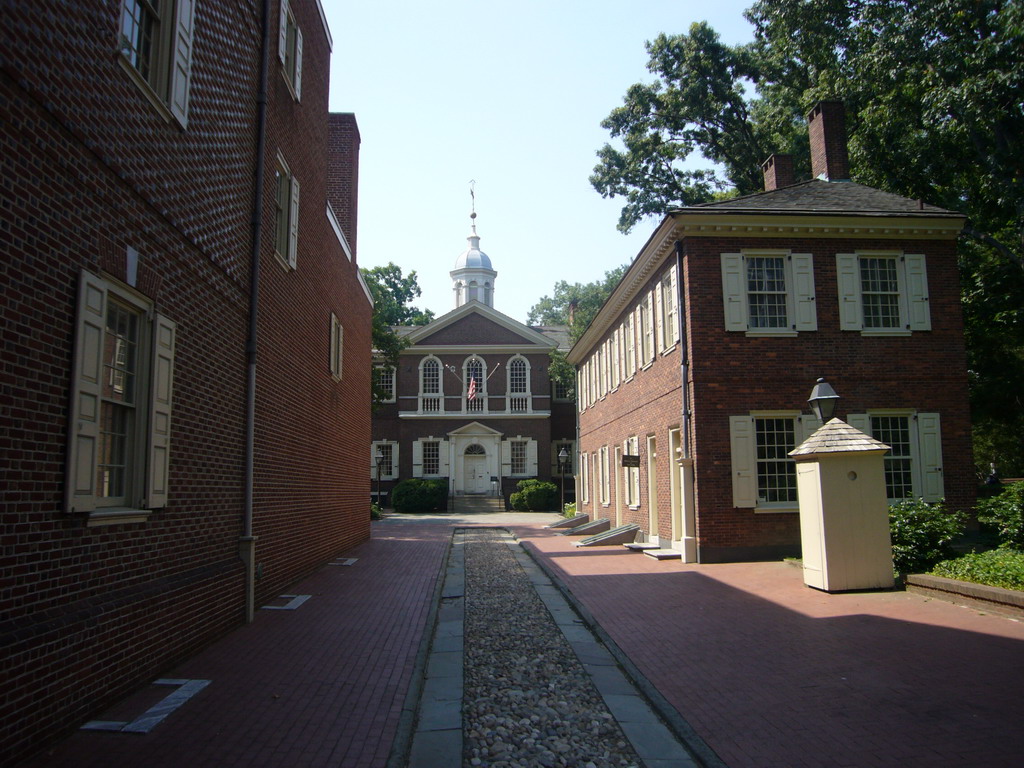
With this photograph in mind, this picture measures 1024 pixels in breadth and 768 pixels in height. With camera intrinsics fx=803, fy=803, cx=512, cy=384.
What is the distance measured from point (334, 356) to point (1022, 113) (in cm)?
1606

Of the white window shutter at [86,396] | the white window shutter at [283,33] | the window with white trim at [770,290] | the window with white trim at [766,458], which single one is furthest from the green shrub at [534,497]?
the white window shutter at [86,396]

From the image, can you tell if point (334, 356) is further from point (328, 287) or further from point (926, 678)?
point (926, 678)

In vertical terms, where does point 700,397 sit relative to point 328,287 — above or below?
below

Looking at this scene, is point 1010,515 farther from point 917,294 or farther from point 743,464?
point 917,294

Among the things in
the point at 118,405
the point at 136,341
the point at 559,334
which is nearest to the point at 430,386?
the point at 559,334

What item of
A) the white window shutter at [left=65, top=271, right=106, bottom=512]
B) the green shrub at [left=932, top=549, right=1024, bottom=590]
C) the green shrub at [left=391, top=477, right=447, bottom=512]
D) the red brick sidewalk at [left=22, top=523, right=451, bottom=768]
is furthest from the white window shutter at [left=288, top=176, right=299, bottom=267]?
the green shrub at [left=391, top=477, right=447, bottom=512]

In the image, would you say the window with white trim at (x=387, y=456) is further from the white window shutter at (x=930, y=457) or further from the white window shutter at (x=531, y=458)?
the white window shutter at (x=930, y=457)

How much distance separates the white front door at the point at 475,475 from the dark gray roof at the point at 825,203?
1081 inches

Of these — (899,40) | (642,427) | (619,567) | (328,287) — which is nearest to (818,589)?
(619,567)

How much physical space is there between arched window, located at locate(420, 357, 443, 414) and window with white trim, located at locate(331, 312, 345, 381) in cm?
2534

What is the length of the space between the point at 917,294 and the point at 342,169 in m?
12.6

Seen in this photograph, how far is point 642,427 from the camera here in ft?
62.2

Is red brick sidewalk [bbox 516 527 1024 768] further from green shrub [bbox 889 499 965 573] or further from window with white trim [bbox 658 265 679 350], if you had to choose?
window with white trim [bbox 658 265 679 350]

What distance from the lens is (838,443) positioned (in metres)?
10.8
